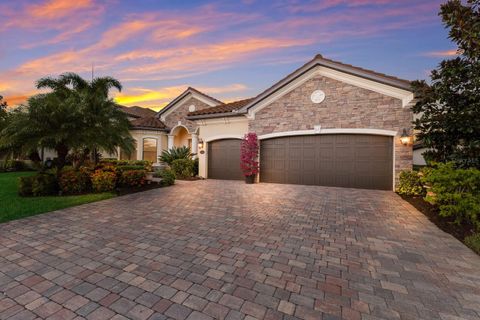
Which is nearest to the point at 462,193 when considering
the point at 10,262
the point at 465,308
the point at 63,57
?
the point at 465,308

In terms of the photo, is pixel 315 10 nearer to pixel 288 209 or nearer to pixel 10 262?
pixel 288 209

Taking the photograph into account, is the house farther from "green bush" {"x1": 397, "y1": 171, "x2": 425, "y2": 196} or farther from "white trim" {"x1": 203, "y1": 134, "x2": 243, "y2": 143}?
"green bush" {"x1": 397, "y1": 171, "x2": 425, "y2": 196}

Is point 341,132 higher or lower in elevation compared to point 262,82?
lower

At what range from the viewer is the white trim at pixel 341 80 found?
8898mm

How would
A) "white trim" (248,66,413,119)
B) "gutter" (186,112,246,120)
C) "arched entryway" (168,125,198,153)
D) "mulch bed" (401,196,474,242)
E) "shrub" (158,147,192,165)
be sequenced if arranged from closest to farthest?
"mulch bed" (401,196,474,242) → "white trim" (248,66,413,119) → "gutter" (186,112,246,120) → "shrub" (158,147,192,165) → "arched entryway" (168,125,198,153)

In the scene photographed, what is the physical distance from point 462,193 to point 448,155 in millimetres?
2115

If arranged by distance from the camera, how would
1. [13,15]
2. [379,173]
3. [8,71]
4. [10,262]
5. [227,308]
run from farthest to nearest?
1. [8,71]
2. [379,173]
3. [13,15]
4. [10,262]
5. [227,308]

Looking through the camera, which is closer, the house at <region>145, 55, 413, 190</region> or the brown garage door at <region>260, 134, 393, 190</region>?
the house at <region>145, 55, 413, 190</region>

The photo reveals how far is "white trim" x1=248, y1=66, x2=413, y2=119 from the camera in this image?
350 inches

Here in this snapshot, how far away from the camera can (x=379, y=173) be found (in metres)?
9.45

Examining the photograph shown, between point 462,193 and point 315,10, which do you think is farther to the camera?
point 315,10

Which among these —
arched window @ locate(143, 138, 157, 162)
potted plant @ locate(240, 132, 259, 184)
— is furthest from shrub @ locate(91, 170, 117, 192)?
arched window @ locate(143, 138, 157, 162)

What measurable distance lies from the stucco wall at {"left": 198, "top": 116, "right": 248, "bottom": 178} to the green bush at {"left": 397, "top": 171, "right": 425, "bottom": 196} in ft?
25.3

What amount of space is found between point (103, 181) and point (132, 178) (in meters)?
1.19
